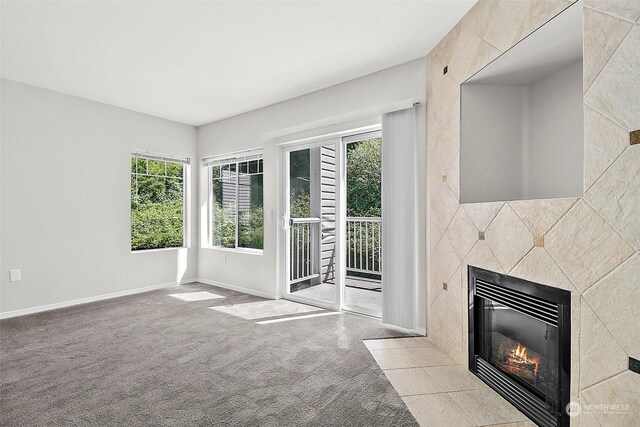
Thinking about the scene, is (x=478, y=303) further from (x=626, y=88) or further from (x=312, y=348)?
(x=626, y=88)

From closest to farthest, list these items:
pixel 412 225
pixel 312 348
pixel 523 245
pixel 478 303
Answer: pixel 523 245 → pixel 478 303 → pixel 312 348 → pixel 412 225

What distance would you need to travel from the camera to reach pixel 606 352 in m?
1.37

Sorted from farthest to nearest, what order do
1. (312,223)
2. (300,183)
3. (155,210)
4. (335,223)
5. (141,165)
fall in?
1. (155,210)
2. (141,165)
3. (300,183)
4. (312,223)
5. (335,223)

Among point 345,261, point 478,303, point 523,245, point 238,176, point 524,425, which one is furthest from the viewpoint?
point 238,176

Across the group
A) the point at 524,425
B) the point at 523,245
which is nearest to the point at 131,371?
the point at 524,425

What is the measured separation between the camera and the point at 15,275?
347cm

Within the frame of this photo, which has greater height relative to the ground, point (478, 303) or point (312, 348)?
point (478, 303)

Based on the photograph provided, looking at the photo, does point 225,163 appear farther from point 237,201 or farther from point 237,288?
Answer: point 237,288

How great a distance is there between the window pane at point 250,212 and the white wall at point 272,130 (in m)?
0.20

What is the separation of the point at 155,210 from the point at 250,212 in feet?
4.84

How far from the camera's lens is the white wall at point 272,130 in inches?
121

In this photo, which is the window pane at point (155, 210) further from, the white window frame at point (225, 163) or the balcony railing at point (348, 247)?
the balcony railing at point (348, 247)

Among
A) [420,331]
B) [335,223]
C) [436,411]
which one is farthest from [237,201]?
[436,411]

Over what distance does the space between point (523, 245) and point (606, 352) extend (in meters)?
0.63
